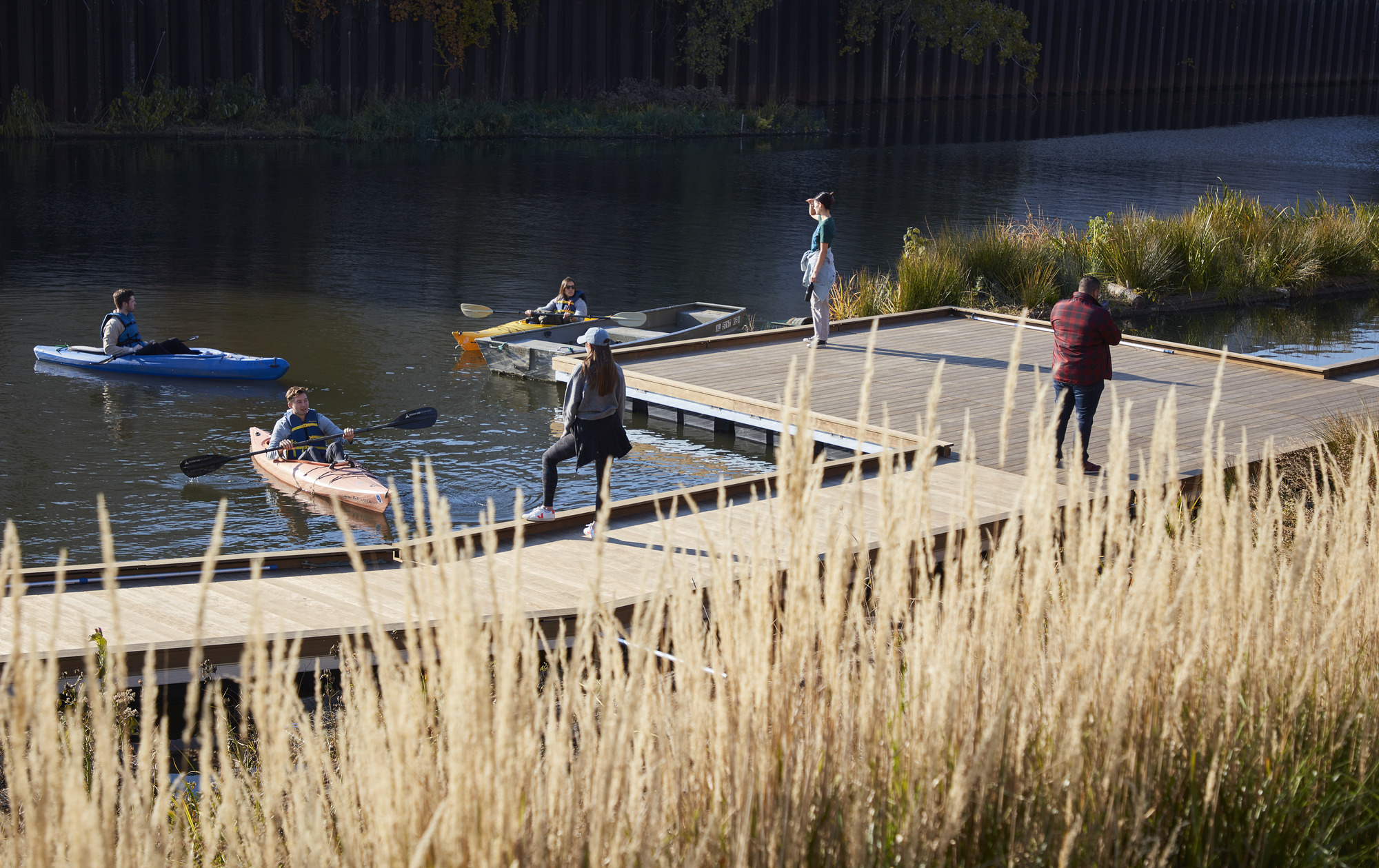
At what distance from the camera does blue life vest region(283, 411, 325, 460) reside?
13055 millimetres

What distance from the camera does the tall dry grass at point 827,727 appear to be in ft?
8.79

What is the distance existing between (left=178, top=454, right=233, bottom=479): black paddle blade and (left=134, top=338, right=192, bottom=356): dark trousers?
182 inches

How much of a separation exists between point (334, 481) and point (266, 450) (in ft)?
2.78

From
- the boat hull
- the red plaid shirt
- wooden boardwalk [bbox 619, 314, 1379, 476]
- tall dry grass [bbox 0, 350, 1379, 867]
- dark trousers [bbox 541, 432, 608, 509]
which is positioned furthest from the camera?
the boat hull

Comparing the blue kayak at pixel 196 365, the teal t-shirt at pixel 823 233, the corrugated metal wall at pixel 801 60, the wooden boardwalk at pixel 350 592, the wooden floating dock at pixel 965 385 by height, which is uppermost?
the corrugated metal wall at pixel 801 60

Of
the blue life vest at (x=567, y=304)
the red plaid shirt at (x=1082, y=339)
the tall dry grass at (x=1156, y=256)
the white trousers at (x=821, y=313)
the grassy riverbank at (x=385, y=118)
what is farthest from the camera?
the grassy riverbank at (x=385, y=118)

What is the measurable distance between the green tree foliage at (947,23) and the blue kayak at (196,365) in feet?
153

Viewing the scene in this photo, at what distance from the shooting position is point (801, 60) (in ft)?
192

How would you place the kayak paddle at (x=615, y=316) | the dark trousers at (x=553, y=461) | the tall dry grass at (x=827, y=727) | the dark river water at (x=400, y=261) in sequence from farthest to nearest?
the kayak paddle at (x=615, y=316)
the dark river water at (x=400, y=261)
the dark trousers at (x=553, y=461)
the tall dry grass at (x=827, y=727)

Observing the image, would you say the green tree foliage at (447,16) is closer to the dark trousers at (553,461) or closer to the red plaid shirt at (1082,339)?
the dark trousers at (553,461)

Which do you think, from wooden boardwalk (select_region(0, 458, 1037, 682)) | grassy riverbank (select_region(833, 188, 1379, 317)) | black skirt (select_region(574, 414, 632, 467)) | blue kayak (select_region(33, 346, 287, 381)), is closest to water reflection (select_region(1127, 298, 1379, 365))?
grassy riverbank (select_region(833, 188, 1379, 317))

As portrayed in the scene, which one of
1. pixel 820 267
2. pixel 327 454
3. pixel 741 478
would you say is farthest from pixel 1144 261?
pixel 327 454

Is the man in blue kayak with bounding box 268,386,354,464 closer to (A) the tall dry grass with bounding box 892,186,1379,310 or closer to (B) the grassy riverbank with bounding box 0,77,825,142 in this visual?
(A) the tall dry grass with bounding box 892,186,1379,310

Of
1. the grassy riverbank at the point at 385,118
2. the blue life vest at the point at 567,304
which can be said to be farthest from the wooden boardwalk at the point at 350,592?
the grassy riverbank at the point at 385,118
